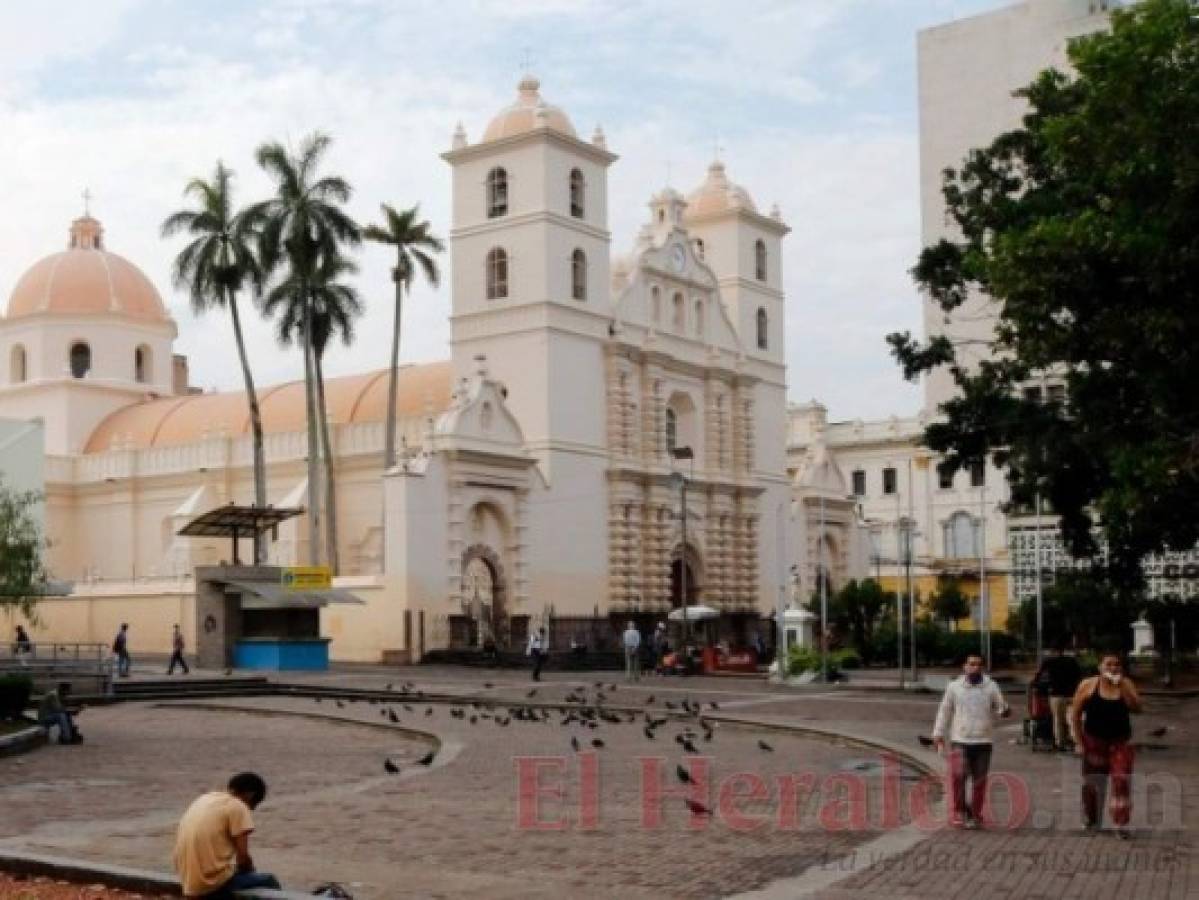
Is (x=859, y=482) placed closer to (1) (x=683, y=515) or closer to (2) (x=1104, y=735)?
(1) (x=683, y=515)

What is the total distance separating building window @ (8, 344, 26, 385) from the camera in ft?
230

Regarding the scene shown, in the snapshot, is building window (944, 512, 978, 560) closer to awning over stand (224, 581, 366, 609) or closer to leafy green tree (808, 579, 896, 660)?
→ leafy green tree (808, 579, 896, 660)

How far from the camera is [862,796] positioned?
15977mm

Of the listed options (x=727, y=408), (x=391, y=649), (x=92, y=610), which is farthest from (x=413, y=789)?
(x=727, y=408)

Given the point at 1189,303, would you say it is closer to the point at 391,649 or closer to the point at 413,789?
the point at 413,789

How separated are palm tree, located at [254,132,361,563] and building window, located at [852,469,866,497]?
124 ft

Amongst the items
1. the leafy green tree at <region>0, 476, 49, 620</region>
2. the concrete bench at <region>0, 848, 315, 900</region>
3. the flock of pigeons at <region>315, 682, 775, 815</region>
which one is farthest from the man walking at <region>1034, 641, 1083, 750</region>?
the leafy green tree at <region>0, 476, 49, 620</region>

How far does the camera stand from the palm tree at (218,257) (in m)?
51.2

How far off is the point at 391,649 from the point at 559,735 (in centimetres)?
2483

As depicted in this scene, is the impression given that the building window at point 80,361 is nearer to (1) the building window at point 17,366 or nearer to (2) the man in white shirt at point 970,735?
(1) the building window at point 17,366

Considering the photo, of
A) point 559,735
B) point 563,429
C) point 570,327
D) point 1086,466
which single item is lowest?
point 559,735

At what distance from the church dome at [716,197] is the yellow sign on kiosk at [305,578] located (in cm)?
2833

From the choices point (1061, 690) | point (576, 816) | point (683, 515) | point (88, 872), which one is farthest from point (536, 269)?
point (88, 872)

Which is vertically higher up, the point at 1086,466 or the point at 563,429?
the point at 563,429
